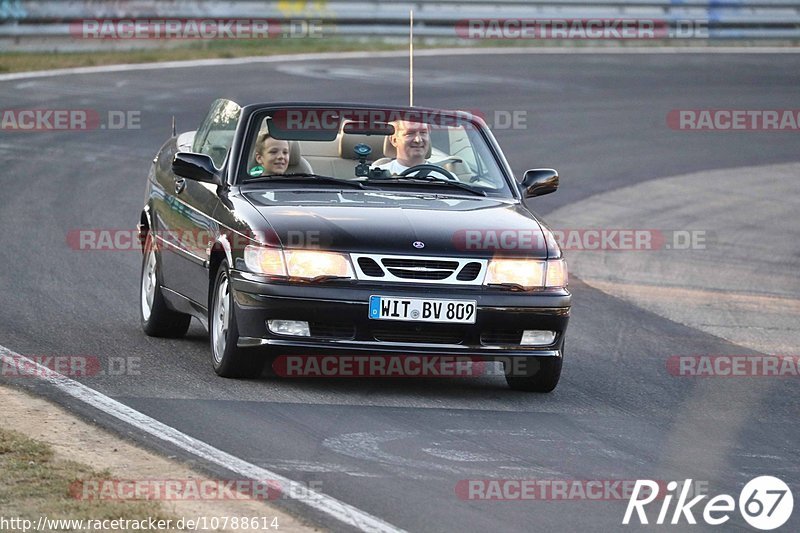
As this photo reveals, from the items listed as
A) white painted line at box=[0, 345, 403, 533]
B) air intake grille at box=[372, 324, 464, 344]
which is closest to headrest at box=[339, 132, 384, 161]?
air intake grille at box=[372, 324, 464, 344]

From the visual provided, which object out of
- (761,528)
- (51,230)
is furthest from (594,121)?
(761,528)

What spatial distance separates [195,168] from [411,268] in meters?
1.76

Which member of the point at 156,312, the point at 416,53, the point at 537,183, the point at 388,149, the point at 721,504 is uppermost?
the point at 388,149

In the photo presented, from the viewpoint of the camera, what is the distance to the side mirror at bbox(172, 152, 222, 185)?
32.3 ft

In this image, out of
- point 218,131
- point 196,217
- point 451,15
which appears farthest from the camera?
point 451,15

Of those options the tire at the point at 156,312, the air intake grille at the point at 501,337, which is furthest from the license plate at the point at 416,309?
the tire at the point at 156,312

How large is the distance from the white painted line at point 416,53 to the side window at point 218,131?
49.3 ft

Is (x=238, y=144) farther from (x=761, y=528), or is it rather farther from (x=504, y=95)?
(x=504, y=95)

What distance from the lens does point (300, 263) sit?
28.8 feet

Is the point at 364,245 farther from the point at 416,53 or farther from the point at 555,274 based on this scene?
the point at 416,53

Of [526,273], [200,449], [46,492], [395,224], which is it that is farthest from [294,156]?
[46,492]

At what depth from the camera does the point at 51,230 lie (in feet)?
49.8

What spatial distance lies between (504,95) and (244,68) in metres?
4.71

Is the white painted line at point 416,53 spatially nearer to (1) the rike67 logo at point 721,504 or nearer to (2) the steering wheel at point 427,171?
(2) the steering wheel at point 427,171
